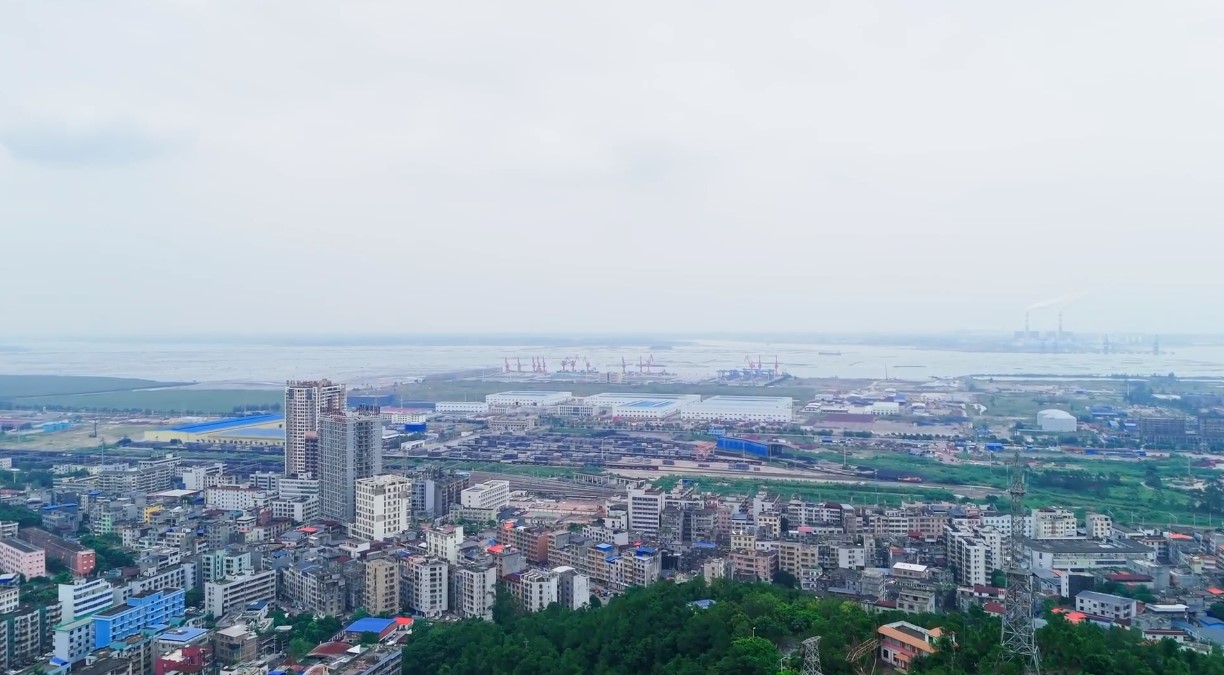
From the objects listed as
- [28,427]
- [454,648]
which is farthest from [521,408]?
[454,648]

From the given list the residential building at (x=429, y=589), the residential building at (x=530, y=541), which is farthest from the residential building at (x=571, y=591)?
the residential building at (x=530, y=541)

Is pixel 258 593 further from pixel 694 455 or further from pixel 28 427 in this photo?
pixel 28 427

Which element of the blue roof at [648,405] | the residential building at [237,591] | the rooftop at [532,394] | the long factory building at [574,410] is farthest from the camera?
the rooftop at [532,394]

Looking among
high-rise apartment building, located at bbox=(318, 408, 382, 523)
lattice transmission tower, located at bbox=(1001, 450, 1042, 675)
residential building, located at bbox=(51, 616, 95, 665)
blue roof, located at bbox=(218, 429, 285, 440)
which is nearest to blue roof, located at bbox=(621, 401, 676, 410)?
blue roof, located at bbox=(218, 429, 285, 440)

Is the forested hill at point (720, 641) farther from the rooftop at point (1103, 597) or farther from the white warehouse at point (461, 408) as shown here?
the white warehouse at point (461, 408)

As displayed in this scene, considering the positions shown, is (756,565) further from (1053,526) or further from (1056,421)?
(1056,421)

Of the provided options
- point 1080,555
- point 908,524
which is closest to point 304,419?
point 908,524

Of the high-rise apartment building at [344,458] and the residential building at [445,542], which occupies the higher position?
the high-rise apartment building at [344,458]
